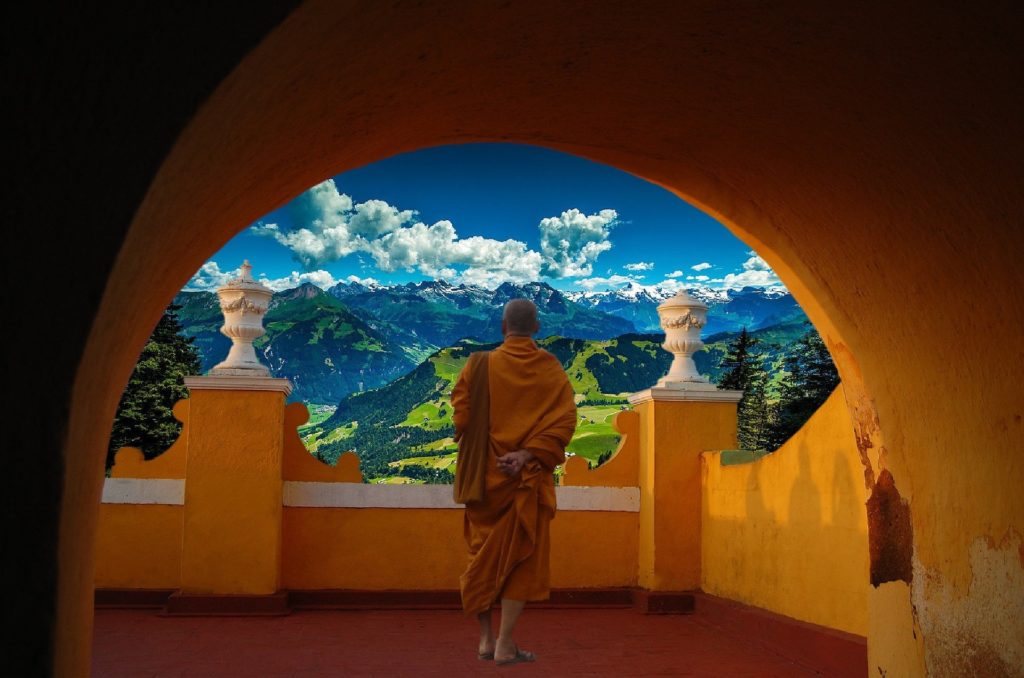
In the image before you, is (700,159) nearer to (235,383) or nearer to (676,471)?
(676,471)

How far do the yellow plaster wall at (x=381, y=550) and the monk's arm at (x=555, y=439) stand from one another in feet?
8.26

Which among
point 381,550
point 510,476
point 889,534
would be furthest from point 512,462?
point 381,550

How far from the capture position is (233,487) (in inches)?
256

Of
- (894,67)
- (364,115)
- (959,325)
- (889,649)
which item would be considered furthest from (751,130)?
(889,649)

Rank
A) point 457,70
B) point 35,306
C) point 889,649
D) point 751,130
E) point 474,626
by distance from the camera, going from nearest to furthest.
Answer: point 35,306 → point 457,70 → point 751,130 → point 889,649 → point 474,626

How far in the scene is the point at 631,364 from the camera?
122 ft

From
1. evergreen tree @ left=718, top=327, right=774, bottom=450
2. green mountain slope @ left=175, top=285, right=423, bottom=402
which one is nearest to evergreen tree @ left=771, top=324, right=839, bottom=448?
evergreen tree @ left=718, top=327, right=774, bottom=450

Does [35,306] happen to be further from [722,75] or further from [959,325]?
[959,325]

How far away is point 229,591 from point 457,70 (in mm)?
4954

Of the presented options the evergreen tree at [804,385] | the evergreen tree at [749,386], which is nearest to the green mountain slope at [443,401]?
the evergreen tree at [749,386]

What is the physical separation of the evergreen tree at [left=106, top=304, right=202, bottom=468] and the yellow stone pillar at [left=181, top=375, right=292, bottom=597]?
73.4 ft

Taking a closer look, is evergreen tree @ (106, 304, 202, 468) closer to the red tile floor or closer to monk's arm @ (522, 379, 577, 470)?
the red tile floor

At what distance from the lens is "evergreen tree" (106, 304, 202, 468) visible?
93.1 ft

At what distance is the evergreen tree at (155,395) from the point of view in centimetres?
2838
